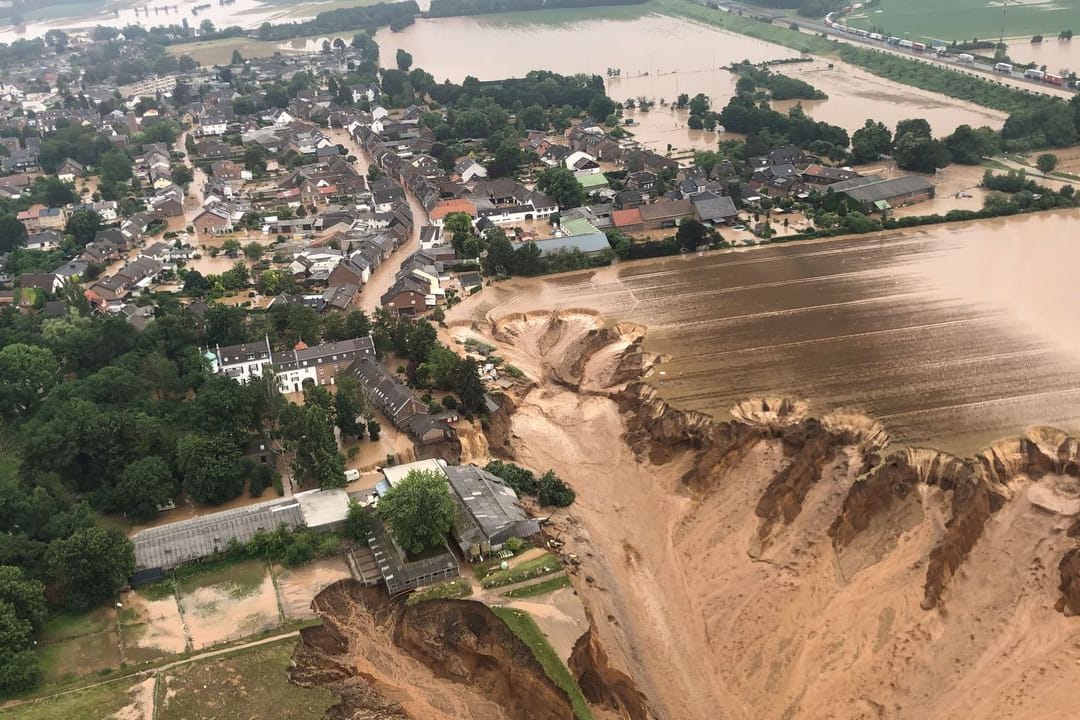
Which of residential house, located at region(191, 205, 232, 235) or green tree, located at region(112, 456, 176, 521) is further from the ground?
green tree, located at region(112, 456, 176, 521)

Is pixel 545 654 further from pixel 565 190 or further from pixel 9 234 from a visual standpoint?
pixel 9 234

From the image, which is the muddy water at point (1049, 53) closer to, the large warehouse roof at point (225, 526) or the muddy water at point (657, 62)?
the muddy water at point (657, 62)

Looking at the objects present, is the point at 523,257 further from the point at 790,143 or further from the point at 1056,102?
the point at 1056,102

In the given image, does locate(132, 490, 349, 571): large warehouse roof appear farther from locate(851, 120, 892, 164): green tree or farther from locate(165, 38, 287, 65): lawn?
locate(165, 38, 287, 65): lawn

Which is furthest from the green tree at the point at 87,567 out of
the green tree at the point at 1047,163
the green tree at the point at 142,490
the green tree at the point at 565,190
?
the green tree at the point at 1047,163

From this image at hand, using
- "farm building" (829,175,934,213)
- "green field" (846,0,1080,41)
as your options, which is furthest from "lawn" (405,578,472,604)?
"green field" (846,0,1080,41)

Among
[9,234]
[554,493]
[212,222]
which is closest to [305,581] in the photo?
[554,493]
